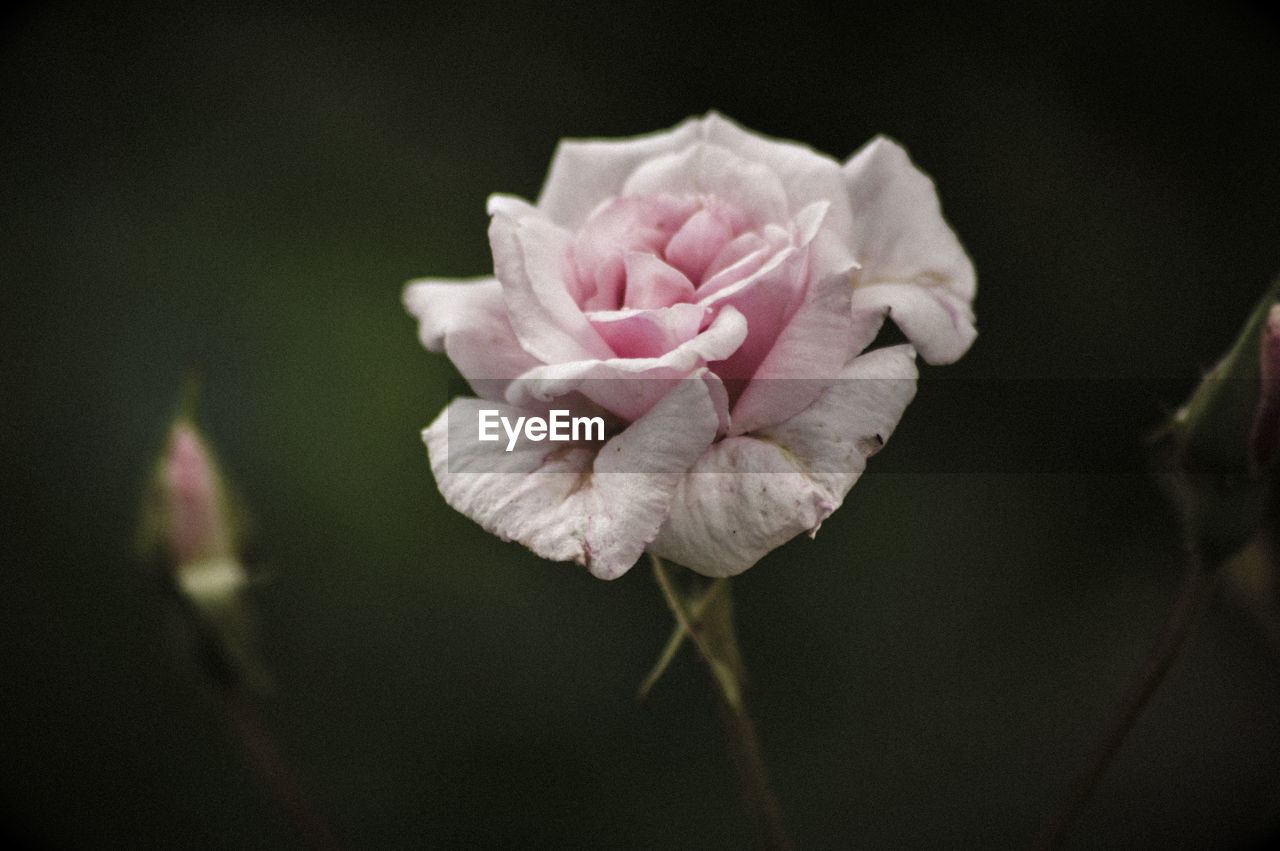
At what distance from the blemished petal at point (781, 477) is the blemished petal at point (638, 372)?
3cm

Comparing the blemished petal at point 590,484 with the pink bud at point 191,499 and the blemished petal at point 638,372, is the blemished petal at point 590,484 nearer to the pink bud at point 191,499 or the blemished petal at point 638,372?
the blemished petal at point 638,372

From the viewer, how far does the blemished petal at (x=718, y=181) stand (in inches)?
12.2

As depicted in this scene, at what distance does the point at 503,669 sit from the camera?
729 mm

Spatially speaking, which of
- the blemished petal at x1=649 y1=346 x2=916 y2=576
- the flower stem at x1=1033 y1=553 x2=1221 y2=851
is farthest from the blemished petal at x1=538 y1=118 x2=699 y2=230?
the flower stem at x1=1033 y1=553 x2=1221 y2=851

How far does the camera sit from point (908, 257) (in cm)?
32

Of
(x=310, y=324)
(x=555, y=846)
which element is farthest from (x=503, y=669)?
(x=310, y=324)

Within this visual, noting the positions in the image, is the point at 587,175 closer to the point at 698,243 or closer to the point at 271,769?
the point at 698,243

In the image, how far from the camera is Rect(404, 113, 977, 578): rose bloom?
260 mm

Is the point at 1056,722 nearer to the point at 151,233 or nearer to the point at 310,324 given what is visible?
the point at 310,324

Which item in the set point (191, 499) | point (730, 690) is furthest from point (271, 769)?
point (730, 690)

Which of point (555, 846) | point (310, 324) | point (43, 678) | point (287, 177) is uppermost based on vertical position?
point (287, 177)

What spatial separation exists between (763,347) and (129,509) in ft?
2.14

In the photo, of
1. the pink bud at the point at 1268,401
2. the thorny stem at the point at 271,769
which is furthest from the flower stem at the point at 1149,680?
the thorny stem at the point at 271,769

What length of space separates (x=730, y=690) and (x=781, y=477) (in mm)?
78
